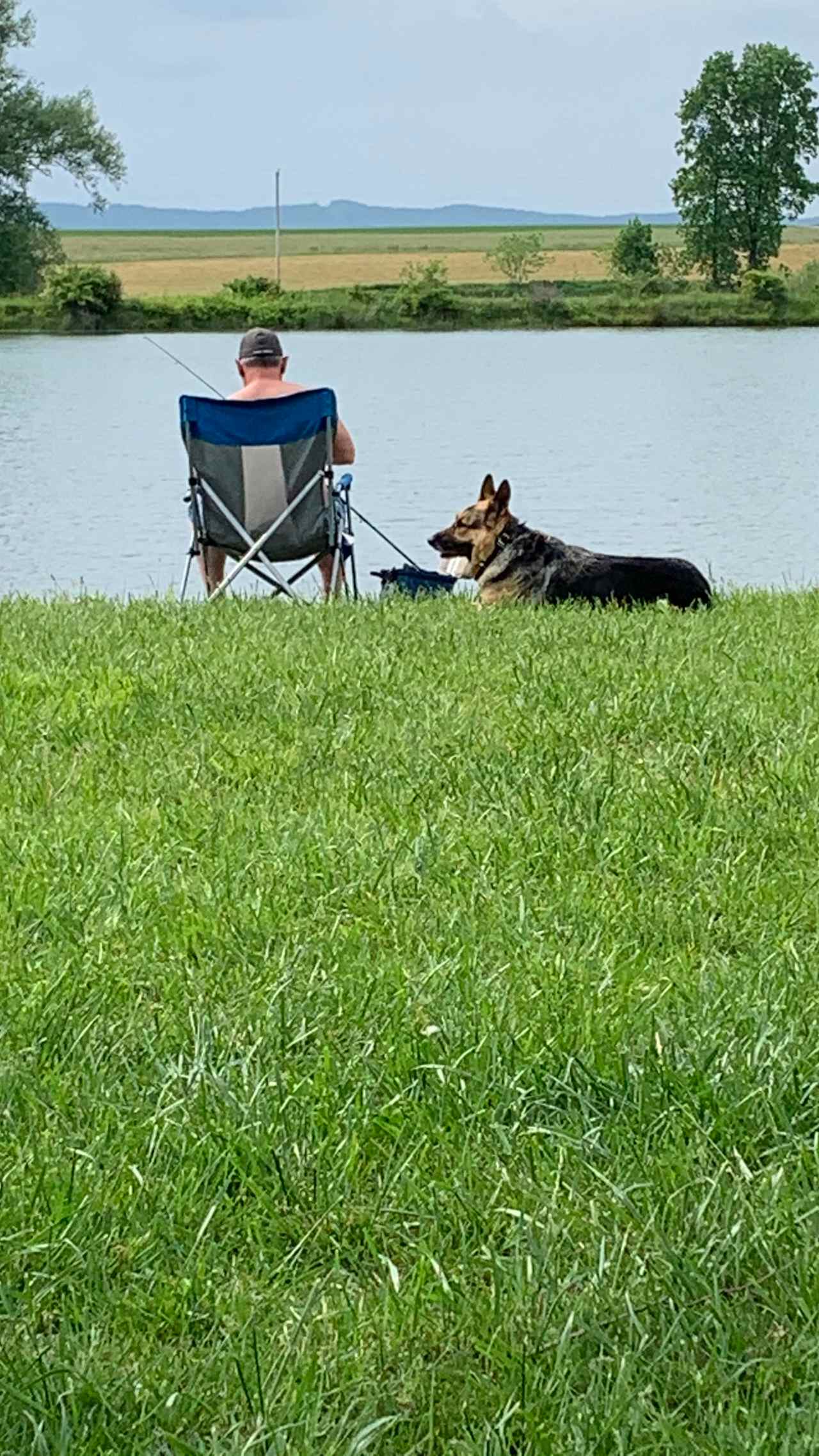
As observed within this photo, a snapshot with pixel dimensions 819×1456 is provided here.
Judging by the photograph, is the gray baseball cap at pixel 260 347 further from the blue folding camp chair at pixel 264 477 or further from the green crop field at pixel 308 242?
the green crop field at pixel 308 242

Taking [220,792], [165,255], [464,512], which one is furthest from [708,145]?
[220,792]

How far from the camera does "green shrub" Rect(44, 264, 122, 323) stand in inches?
1777

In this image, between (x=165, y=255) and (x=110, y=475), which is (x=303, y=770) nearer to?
(x=110, y=475)

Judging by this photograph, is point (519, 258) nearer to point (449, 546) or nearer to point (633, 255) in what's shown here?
point (633, 255)

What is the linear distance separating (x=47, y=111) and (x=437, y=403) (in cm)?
2777

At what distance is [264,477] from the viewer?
7.20 meters

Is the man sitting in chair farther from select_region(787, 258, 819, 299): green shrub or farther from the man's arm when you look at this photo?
select_region(787, 258, 819, 299): green shrub

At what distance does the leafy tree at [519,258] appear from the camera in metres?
56.1

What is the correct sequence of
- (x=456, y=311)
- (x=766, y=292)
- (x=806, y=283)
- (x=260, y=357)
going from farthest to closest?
(x=806, y=283) → (x=766, y=292) → (x=456, y=311) → (x=260, y=357)

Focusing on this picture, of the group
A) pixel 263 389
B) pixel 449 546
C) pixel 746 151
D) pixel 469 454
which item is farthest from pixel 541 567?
pixel 746 151

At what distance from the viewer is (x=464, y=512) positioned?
7.46 metres

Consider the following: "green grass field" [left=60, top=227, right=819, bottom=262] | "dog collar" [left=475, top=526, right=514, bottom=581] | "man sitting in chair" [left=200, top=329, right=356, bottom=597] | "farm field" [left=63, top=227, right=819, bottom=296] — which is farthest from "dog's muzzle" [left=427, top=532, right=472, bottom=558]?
"green grass field" [left=60, top=227, right=819, bottom=262]

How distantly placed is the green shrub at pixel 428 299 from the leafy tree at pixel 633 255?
898cm

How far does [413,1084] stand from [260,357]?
5.77m
